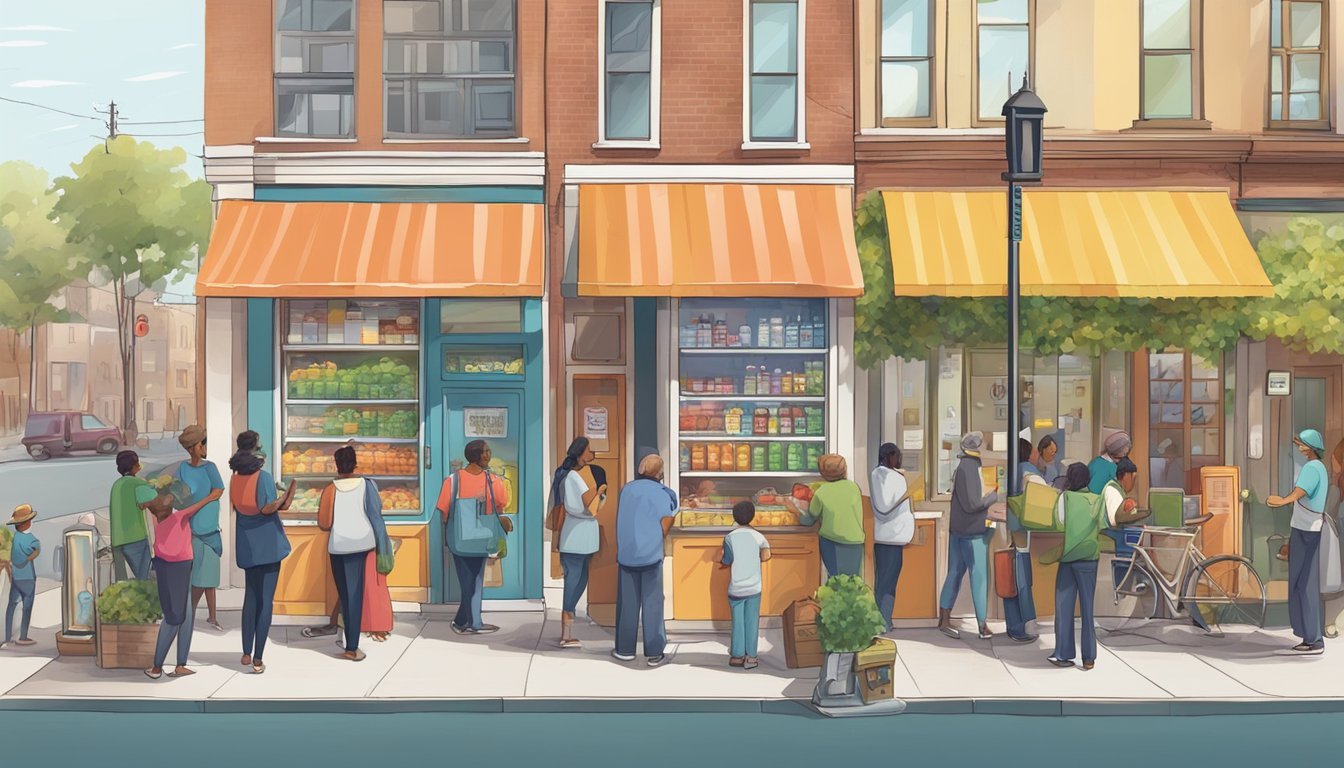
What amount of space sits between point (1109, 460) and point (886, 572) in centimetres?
291

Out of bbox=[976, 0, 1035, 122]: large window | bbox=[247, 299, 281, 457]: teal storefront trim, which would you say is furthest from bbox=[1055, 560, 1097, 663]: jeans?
bbox=[247, 299, 281, 457]: teal storefront trim

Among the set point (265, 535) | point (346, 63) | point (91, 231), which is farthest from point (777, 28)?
point (91, 231)

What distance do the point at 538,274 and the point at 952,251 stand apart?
442cm

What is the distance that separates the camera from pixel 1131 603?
531 inches

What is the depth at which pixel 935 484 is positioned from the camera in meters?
14.5

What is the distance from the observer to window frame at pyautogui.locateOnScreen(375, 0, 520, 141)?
1458 cm

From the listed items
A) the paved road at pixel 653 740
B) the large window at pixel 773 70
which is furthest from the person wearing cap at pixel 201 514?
the large window at pixel 773 70

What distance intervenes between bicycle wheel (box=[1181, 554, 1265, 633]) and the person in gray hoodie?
209cm

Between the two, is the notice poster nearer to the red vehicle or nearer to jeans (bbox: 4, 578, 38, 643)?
jeans (bbox: 4, 578, 38, 643)

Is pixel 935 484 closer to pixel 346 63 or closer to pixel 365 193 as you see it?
pixel 365 193

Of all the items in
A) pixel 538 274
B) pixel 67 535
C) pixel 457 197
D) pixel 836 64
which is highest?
pixel 836 64

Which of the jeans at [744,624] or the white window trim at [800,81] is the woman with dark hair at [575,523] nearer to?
the jeans at [744,624]

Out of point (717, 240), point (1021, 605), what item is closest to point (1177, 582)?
point (1021, 605)

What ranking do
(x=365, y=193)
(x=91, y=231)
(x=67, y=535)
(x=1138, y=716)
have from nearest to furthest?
1. (x=1138, y=716)
2. (x=67, y=535)
3. (x=365, y=193)
4. (x=91, y=231)
